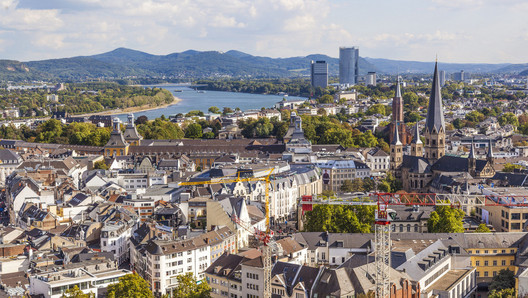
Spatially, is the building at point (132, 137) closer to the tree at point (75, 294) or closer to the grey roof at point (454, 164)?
the grey roof at point (454, 164)

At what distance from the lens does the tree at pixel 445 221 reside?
3864 centimetres

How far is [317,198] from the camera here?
4762 centimetres

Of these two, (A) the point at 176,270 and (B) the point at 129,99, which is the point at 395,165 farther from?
(B) the point at 129,99

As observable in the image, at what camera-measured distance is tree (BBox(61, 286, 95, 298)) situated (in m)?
27.0

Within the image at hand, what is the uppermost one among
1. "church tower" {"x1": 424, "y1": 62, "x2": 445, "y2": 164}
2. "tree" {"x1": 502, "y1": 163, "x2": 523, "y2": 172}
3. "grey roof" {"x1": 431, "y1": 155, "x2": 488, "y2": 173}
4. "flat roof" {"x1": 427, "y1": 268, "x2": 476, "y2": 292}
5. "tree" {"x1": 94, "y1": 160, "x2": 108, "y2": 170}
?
"church tower" {"x1": 424, "y1": 62, "x2": 445, "y2": 164}

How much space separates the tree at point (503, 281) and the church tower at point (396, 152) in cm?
3147

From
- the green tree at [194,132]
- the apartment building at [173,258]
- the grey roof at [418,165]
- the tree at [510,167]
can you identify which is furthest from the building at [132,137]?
the apartment building at [173,258]

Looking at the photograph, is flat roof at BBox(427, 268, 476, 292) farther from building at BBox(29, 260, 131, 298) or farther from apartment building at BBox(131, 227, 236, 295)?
building at BBox(29, 260, 131, 298)

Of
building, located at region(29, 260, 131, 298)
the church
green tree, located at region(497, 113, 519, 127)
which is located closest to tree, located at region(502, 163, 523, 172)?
the church

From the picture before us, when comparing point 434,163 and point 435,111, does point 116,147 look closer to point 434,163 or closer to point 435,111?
point 435,111

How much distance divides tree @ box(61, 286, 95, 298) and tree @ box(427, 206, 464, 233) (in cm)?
2032

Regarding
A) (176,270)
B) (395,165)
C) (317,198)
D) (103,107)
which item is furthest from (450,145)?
(103,107)

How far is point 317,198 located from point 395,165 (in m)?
18.5

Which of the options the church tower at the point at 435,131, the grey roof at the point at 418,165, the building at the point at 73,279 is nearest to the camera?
the building at the point at 73,279
